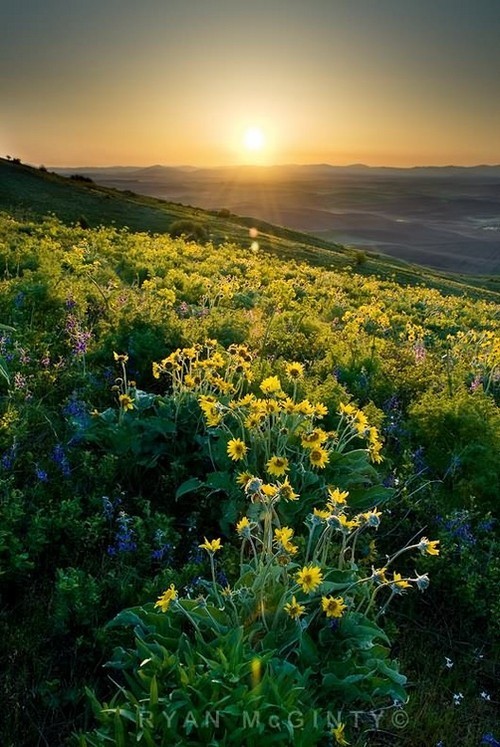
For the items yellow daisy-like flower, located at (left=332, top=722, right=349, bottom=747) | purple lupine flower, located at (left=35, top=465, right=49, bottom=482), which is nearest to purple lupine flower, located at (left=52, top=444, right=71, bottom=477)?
purple lupine flower, located at (left=35, top=465, right=49, bottom=482)

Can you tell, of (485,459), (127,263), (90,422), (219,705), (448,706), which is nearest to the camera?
(219,705)

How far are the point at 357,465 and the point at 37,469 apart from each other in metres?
2.44

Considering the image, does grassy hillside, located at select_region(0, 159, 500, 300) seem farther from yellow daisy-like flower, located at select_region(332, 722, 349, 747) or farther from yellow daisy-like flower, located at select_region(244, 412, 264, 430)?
yellow daisy-like flower, located at select_region(332, 722, 349, 747)

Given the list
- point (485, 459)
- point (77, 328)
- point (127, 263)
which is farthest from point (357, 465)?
point (127, 263)

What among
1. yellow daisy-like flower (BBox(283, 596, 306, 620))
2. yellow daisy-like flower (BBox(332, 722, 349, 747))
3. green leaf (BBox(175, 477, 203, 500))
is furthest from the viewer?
green leaf (BBox(175, 477, 203, 500))

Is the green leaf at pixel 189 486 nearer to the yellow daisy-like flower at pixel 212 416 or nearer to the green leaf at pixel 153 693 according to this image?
the yellow daisy-like flower at pixel 212 416

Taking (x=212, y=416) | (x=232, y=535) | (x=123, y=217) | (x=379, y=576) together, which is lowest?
(x=232, y=535)

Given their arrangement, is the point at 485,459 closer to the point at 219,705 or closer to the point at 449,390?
the point at 449,390

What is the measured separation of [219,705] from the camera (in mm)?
2371

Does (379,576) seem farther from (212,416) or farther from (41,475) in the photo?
(41,475)

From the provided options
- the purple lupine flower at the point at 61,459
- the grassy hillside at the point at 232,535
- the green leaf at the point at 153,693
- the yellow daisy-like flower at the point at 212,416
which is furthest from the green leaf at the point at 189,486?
the green leaf at the point at 153,693

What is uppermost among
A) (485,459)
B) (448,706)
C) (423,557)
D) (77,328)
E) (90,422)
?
(77,328)

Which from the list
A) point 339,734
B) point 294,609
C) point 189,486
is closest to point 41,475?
point 189,486

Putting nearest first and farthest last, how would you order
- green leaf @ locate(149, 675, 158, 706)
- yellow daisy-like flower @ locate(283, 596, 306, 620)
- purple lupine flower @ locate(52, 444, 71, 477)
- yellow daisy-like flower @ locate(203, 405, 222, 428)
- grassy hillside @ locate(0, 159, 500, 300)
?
green leaf @ locate(149, 675, 158, 706) < yellow daisy-like flower @ locate(283, 596, 306, 620) < yellow daisy-like flower @ locate(203, 405, 222, 428) < purple lupine flower @ locate(52, 444, 71, 477) < grassy hillside @ locate(0, 159, 500, 300)
